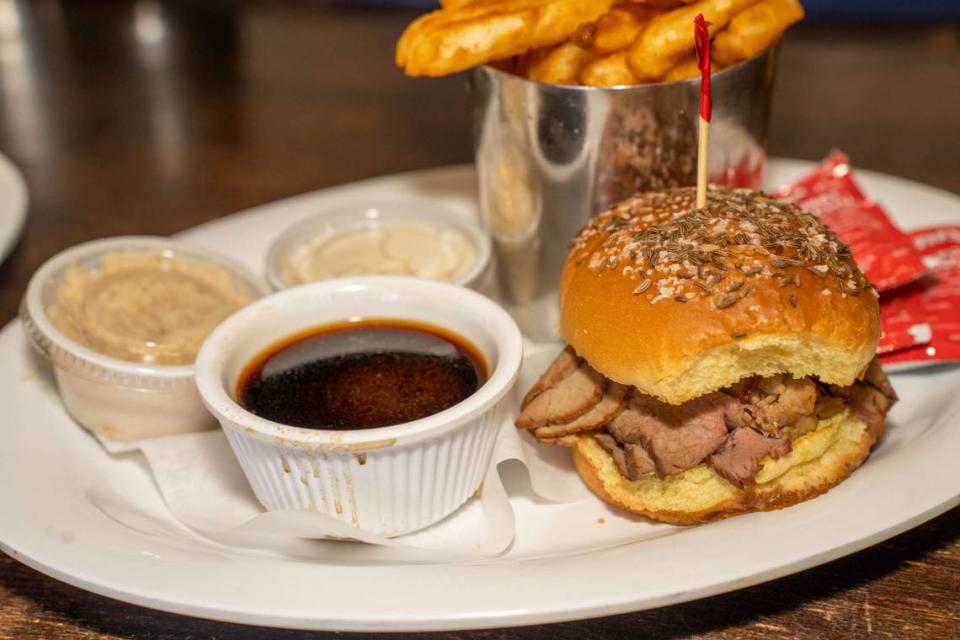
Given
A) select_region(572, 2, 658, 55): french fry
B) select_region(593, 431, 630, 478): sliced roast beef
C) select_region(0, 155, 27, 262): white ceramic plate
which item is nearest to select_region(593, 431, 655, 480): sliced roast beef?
select_region(593, 431, 630, 478): sliced roast beef

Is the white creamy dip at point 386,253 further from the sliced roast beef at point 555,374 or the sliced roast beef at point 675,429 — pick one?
the sliced roast beef at point 675,429

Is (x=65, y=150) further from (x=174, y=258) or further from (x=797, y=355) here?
(x=797, y=355)

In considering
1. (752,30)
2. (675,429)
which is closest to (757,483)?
(675,429)

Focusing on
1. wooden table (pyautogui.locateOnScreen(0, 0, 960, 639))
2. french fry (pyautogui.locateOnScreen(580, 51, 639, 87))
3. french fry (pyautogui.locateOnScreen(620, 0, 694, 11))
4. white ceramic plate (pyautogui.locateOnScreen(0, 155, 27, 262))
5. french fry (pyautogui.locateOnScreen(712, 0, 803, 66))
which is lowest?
wooden table (pyautogui.locateOnScreen(0, 0, 960, 639))

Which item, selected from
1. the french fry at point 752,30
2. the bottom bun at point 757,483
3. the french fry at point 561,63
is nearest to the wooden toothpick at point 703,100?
the french fry at point 752,30

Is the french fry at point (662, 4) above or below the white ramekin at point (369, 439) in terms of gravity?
above

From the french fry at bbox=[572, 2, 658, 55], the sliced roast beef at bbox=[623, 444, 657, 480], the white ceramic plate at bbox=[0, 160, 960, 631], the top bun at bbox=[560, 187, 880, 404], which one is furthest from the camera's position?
the french fry at bbox=[572, 2, 658, 55]

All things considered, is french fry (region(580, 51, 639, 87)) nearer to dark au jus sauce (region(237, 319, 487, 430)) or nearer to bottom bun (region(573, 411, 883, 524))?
dark au jus sauce (region(237, 319, 487, 430))
